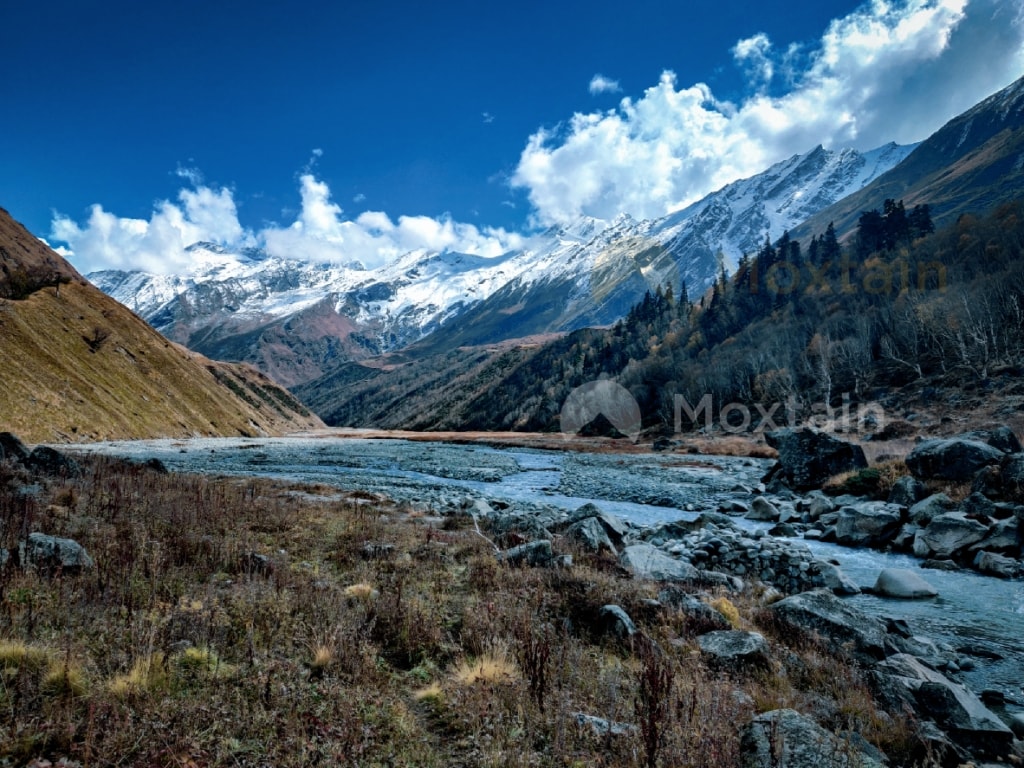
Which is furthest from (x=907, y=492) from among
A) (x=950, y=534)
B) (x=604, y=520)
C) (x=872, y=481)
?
(x=604, y=520)

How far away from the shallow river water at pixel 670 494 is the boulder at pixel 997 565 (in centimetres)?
41

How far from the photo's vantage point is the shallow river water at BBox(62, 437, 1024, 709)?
31.0 feet

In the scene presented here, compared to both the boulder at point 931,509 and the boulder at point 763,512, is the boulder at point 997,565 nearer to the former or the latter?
the boulder at point 931,509

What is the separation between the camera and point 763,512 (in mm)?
22578

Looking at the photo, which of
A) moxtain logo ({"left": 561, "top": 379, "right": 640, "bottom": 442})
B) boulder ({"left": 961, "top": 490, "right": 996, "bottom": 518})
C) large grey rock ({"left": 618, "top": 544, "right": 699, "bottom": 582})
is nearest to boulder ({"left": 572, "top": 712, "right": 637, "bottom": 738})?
large grey rock ({"left": 618, "top": 544, "right": 699, "bottom": 582})

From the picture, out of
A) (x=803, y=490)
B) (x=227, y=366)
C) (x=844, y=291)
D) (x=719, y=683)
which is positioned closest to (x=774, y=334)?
(x=844, y=291)

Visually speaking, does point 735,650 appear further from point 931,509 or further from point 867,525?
point 931,509

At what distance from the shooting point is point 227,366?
17875cm

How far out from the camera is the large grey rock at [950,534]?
14.2 meters

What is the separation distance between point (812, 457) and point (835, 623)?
23.0 meters

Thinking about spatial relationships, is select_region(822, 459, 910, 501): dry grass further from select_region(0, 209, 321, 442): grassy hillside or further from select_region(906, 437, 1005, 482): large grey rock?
select_region(0, 209, 321, 442): grassy hillside

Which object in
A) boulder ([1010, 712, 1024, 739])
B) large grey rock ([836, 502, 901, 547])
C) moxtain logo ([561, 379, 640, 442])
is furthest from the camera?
moxtain logo ([561, 379, 640, 442])

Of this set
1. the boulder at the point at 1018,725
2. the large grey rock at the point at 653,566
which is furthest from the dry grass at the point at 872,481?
the boulder at the point at 1018,725

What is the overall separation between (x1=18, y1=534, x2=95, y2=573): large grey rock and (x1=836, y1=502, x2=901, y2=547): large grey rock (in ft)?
67.0
